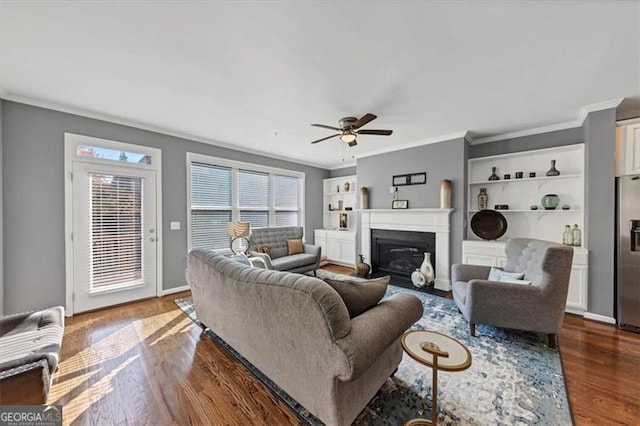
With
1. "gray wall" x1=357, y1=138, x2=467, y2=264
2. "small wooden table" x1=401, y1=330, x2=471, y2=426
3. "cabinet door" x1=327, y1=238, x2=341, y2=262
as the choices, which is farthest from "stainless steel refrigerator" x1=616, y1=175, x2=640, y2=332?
"cabinet door" x1=327, y1=238, x2=341, y2=262

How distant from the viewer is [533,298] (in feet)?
7.59

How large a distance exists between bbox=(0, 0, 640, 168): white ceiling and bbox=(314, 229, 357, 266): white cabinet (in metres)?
3.01

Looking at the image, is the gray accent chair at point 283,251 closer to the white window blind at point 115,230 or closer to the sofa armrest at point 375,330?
the white window blind at point 115,230

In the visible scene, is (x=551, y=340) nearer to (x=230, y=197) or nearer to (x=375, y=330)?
(x=375, y=330)

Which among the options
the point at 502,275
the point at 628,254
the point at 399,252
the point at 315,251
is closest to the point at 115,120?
the point at 315,251

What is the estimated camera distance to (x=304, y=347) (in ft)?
4.55

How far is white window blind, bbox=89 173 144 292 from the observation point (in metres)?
3.20

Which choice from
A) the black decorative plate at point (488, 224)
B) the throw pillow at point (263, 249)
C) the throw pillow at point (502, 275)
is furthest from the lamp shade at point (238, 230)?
the black decorative plate at point (488, 224)

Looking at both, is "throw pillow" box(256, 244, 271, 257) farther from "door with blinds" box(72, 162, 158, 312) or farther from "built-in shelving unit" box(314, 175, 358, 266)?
"built-in shelving unit" box(314, 175, 358, 266)

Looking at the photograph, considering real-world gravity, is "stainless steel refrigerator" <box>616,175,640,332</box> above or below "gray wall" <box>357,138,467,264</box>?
below

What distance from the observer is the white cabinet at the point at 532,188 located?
3.50 m

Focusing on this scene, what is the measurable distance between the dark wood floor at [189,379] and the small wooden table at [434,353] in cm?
88

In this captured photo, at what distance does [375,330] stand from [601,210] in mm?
3554

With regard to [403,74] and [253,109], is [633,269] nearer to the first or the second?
[403,74]
